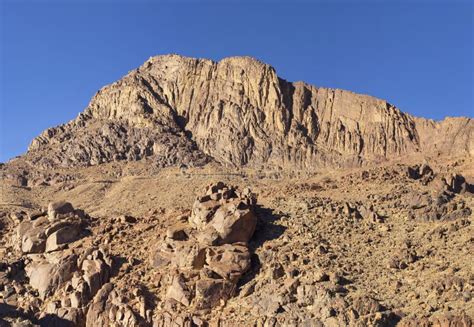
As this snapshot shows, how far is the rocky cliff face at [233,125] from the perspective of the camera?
289 feet

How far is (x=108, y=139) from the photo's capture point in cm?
9544

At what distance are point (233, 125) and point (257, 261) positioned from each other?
44179mm

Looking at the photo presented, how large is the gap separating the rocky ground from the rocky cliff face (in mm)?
22271

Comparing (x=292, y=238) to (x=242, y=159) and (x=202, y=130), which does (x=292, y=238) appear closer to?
(x=242, y=159)

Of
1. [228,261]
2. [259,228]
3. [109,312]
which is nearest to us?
[109,312]

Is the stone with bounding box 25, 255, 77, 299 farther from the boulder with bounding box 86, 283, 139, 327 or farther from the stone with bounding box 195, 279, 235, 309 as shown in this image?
the stone with bounding box 195, 279, 235, 309

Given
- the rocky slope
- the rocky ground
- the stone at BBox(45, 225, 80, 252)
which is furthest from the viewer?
the stone at BBox(45, 225, 80, 252)

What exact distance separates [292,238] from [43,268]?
15502mm

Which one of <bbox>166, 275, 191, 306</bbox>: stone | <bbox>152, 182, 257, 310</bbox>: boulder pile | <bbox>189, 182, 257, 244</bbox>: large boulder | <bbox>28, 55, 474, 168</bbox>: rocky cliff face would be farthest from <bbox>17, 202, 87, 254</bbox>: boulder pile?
<bbox>28, 55, 474, 168</bbox>: rocky cliff face

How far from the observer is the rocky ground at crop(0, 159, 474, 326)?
4431 cm

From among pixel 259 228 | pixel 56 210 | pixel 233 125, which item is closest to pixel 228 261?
pixel 259 228

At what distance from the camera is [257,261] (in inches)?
1969

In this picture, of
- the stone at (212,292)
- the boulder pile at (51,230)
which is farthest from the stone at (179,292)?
the boulder pile at (51,230)

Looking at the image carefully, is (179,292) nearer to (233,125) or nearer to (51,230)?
(51,230)
